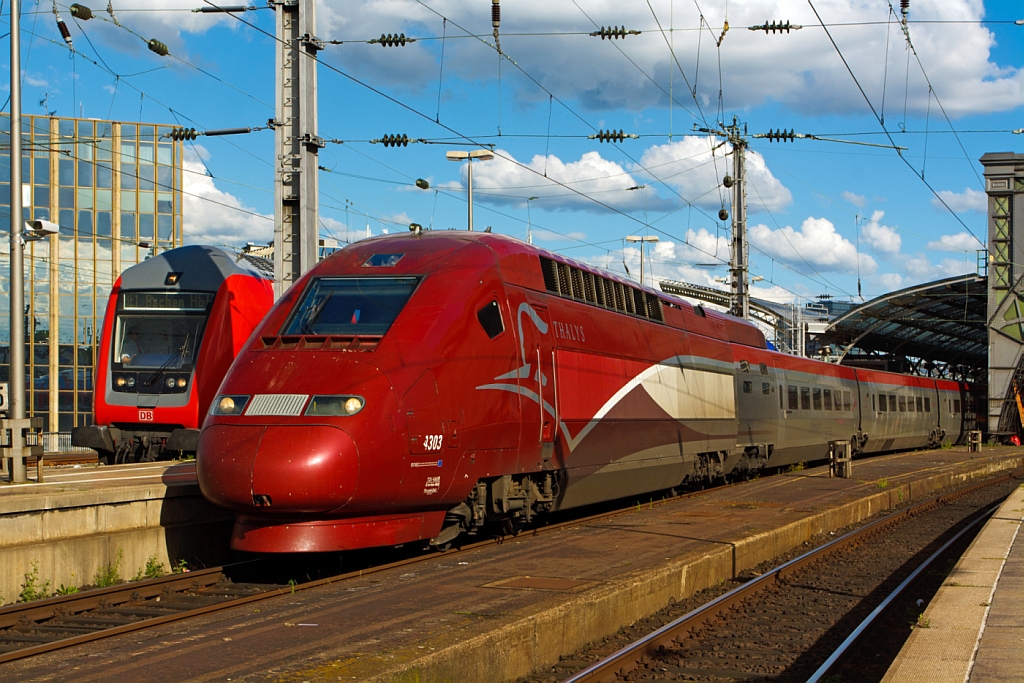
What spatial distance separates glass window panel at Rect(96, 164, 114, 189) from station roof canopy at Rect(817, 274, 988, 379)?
37334 mm

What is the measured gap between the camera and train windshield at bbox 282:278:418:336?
1129cm

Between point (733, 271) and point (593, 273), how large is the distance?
1578 cm

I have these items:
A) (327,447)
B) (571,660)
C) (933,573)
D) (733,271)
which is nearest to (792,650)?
(571,660)

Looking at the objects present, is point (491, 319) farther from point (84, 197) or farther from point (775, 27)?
point (84, 197)

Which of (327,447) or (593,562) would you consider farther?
(593,562)

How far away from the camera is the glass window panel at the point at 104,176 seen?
184ft

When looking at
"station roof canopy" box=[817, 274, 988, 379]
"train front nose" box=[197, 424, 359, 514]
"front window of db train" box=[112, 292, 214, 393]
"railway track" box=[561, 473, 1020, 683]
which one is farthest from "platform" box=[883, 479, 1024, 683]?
"station roof canopy" box=[817, 274, 988, 379]

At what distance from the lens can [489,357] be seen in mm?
11836

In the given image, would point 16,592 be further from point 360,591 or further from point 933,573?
point 933,573

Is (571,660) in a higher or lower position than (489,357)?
lower

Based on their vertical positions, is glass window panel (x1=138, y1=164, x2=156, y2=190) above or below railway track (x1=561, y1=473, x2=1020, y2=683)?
above

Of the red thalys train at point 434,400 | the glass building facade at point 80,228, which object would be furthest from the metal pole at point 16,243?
the glass building facade at point 80,228

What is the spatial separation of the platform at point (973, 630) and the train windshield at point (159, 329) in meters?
13.4

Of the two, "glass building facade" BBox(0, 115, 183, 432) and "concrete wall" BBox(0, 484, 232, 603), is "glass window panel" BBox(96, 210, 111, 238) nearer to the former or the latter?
"glass building facade" BBox(0, 115, 183, 432)
